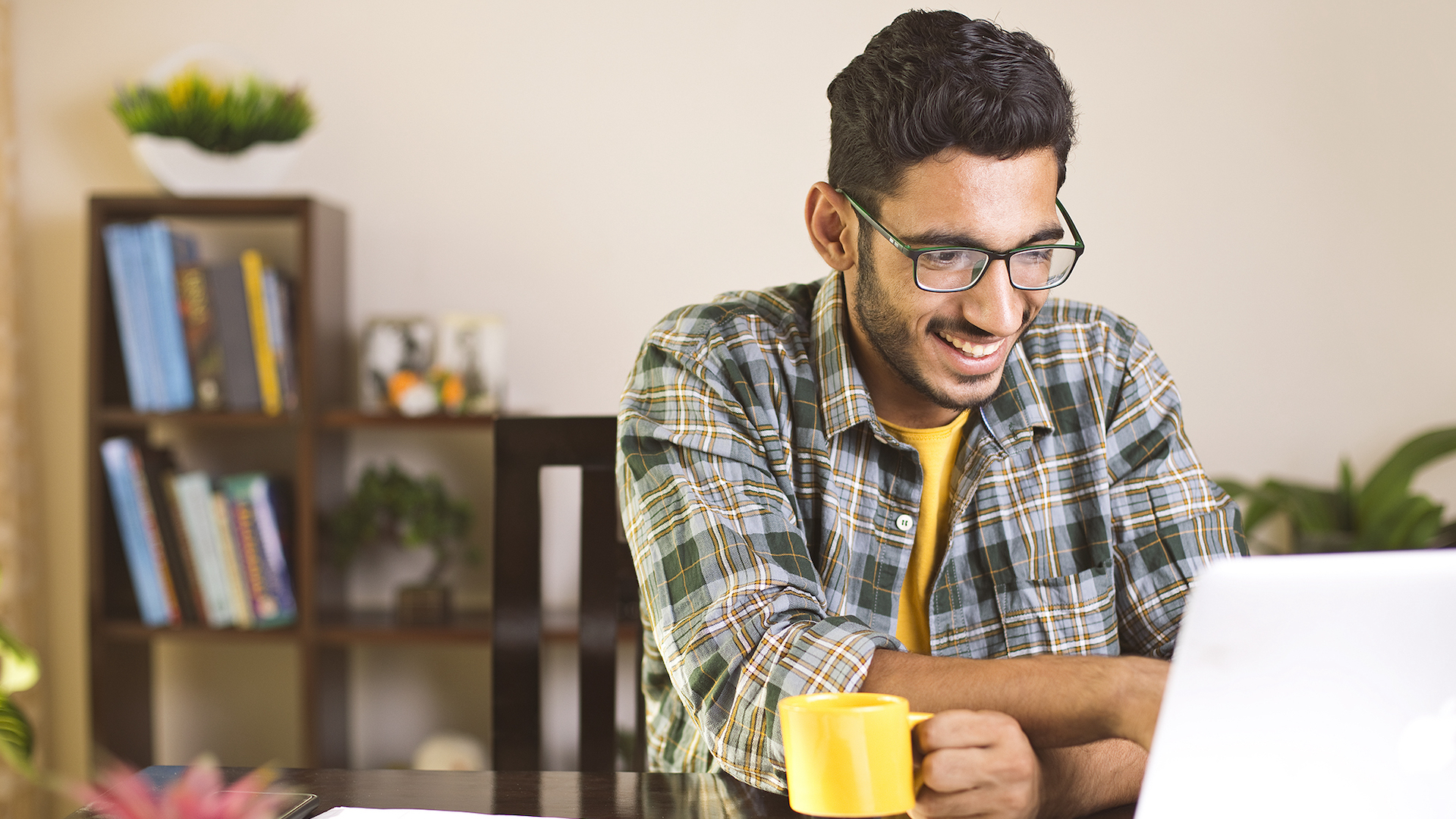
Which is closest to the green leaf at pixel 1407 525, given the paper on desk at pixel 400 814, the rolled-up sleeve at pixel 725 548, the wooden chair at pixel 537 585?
the rolled-up sleeve at pixel 725 548

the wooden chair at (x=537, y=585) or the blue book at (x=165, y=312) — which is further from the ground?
the blue book at (x=165, y=312)

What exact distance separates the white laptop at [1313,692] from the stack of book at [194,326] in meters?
1.82

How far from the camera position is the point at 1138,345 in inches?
46.7

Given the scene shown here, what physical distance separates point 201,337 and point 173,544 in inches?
15.1

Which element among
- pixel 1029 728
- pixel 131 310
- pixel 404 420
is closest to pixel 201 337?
pixel 131 310

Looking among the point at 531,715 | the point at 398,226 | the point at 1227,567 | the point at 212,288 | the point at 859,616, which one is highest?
the point at 398,226

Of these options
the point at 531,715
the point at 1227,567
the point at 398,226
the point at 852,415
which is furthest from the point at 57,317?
the point at 1227,567

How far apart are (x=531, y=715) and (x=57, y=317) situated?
1.71 metres

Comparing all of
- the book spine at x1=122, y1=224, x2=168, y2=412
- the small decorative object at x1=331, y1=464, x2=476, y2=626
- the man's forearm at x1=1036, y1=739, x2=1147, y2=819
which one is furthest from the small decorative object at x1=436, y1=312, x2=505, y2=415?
the man's forearm at x1=1036, y1=739, x2=1147, y2=819

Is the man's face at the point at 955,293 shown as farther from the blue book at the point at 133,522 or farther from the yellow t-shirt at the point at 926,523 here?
the blue book at the point at 133,522

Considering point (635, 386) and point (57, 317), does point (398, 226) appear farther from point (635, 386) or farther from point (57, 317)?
point (635, 386)

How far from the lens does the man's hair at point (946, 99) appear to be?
38.1 inches

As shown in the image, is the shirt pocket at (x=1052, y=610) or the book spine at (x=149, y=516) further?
the book spine at (x=149, y=516)

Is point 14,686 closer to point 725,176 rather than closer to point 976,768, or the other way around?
point 725,176
